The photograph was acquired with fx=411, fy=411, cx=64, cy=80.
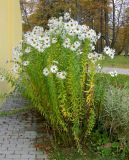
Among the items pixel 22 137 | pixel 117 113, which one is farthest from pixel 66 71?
pixel 22 137

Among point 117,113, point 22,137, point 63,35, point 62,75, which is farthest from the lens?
point 22,137

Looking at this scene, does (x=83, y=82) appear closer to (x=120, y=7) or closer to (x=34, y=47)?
(x=34, y=47)

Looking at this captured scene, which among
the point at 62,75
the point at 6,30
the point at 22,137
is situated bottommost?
the point at 22,137

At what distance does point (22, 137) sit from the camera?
5637 mm

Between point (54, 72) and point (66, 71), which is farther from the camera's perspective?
point (66, 71)

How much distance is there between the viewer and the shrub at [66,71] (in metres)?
4.94

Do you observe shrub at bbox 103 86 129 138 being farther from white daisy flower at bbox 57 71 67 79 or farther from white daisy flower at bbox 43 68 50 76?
white daisy flower at bbox 43 68 50 76

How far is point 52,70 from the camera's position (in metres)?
4.86

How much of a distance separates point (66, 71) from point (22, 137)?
1244 millimetres

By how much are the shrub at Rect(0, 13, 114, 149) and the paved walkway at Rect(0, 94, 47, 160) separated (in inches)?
15.9

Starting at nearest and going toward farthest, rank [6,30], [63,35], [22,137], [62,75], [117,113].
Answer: [62,75], [63,35], [117,113], [22,137], [6,30]

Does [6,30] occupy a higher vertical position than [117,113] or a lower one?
higher

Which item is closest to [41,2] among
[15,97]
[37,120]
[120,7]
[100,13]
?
[100,13]

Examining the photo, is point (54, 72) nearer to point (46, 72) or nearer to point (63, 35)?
point (46, 72)
